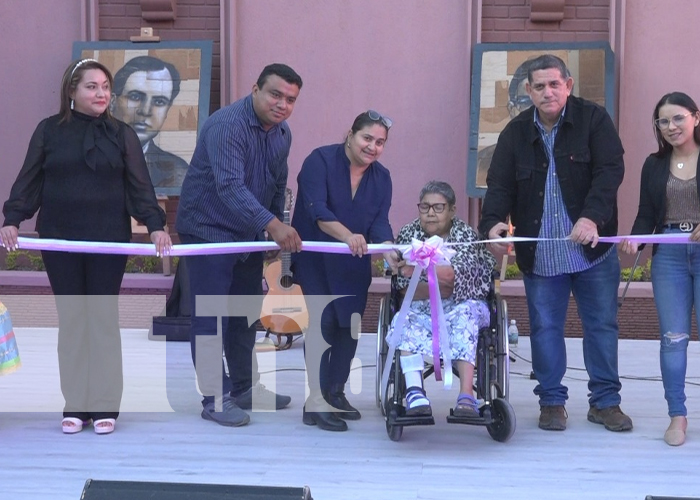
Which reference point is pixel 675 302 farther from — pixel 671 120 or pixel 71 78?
pixel 71 78

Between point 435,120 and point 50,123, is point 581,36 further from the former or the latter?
point 50,123

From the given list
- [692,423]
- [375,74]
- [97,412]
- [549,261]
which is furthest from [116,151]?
[375,74]

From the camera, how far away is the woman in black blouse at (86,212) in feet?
15.2

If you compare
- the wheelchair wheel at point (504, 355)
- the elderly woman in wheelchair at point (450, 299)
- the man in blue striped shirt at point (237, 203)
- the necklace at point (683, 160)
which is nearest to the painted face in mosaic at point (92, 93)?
the man in blue striped shirt at point (237, 203)

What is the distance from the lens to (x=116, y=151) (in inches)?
184

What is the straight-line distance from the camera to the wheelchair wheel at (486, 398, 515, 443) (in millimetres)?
4582

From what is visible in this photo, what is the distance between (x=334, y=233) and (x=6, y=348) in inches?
61.2

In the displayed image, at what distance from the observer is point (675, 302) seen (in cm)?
466

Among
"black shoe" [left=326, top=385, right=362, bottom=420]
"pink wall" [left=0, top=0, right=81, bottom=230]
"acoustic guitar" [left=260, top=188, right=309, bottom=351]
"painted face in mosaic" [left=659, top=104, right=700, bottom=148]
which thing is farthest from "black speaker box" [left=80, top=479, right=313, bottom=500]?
"pink wall" [left=0, top=0, right=81, bottom=230]

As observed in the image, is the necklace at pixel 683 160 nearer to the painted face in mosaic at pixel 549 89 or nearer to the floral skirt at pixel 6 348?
the painted face in mosaic at pixel 549 89

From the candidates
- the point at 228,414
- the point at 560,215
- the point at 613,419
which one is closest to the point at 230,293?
the point at 228,414

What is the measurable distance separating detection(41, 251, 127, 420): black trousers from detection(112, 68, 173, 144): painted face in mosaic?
4442mm

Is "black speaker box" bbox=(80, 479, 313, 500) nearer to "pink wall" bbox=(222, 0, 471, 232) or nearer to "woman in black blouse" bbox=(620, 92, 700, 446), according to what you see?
"woman in black blouse" bbox=(620, 92, 700, 446)

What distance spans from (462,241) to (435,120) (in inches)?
171
